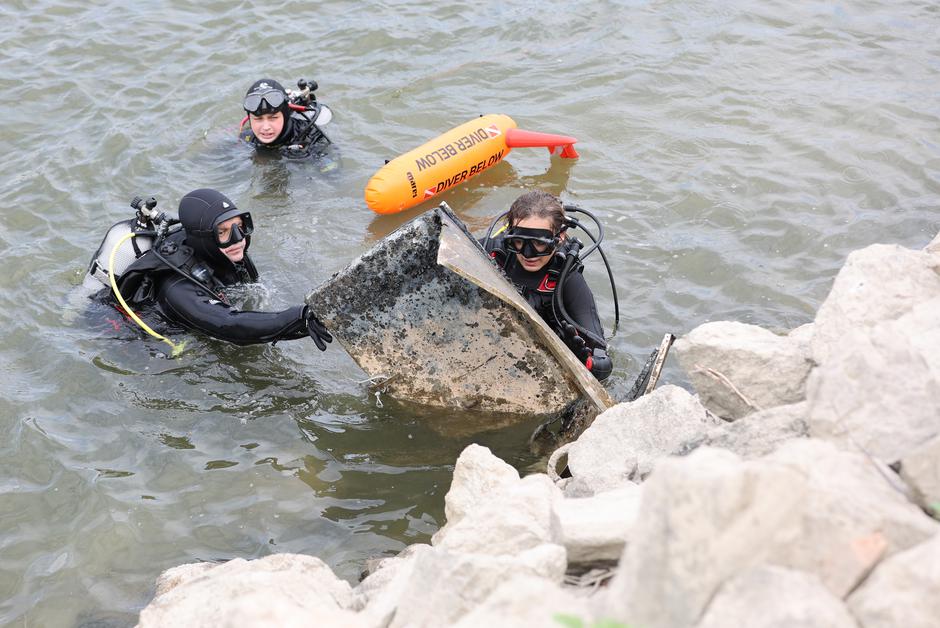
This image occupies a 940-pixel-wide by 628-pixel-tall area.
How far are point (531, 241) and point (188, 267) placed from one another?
2283 mm

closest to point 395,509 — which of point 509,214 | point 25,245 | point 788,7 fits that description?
point 509,214

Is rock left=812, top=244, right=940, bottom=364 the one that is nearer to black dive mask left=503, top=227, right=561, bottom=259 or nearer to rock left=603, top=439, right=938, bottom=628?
rock left=603, top=439, right=938, bottom=628

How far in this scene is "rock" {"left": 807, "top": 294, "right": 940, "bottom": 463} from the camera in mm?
2975

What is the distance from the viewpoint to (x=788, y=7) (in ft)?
36.6

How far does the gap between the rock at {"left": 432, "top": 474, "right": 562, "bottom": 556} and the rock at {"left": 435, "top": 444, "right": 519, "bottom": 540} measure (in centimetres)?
58

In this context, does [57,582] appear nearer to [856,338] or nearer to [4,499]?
[4,499]

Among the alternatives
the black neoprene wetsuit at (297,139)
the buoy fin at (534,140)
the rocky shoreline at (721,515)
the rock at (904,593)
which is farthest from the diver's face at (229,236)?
the rock at (904,593)

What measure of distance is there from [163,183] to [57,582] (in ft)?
15.2

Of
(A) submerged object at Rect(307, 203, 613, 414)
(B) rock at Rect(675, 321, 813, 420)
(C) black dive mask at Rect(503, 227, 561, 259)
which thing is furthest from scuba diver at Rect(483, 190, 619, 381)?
(B) rock at Rect(675, 321, 813, 420)

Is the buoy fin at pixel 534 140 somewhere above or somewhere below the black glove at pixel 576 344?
above

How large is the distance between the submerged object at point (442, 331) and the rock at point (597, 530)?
1.50 metres

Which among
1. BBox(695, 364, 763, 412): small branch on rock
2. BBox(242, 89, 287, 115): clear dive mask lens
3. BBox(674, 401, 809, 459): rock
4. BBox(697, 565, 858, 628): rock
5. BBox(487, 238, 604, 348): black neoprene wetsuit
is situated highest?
BBox(697, 565, 858, 628): rock

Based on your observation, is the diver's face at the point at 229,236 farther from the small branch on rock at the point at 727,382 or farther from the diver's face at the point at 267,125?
the small branch on rock at the point at 727,382

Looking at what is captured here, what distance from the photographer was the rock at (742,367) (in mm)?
4141
